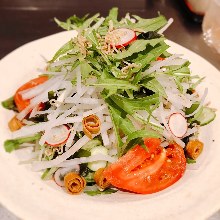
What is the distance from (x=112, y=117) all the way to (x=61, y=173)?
0.38 m

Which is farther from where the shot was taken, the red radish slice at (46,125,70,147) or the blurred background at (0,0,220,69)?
the blurred background at (0,0,220,69)

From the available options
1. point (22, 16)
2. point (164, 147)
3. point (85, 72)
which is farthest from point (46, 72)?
point (22, 16)

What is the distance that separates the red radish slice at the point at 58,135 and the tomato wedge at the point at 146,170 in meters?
0.28

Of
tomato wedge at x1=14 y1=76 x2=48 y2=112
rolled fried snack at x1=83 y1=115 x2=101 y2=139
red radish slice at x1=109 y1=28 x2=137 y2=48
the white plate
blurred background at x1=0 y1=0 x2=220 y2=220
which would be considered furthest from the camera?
blurred background at x1=0 y1=0 x2=220 y2=220

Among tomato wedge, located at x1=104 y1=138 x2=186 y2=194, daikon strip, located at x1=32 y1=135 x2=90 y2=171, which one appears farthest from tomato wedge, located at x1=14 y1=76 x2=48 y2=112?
tomato wedge, located at x1=104 y1=138 x2=186 y2=194

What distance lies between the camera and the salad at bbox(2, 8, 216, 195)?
79.4 inches

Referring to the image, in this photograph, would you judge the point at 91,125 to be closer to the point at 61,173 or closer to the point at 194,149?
the point at 61,173

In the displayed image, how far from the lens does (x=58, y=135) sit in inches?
84.0

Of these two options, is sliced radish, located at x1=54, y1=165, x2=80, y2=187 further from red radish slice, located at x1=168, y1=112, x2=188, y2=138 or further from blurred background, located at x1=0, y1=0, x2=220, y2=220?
blurred background, located at x1=0, y1=0, x2=220, y2=220

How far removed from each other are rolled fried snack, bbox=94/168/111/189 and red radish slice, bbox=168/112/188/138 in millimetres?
433

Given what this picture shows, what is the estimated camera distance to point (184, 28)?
3.54 metres

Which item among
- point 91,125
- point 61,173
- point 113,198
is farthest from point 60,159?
point 113,198

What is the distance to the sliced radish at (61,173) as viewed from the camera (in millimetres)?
2059

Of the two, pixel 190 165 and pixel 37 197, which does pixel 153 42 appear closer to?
pixel 190 165
